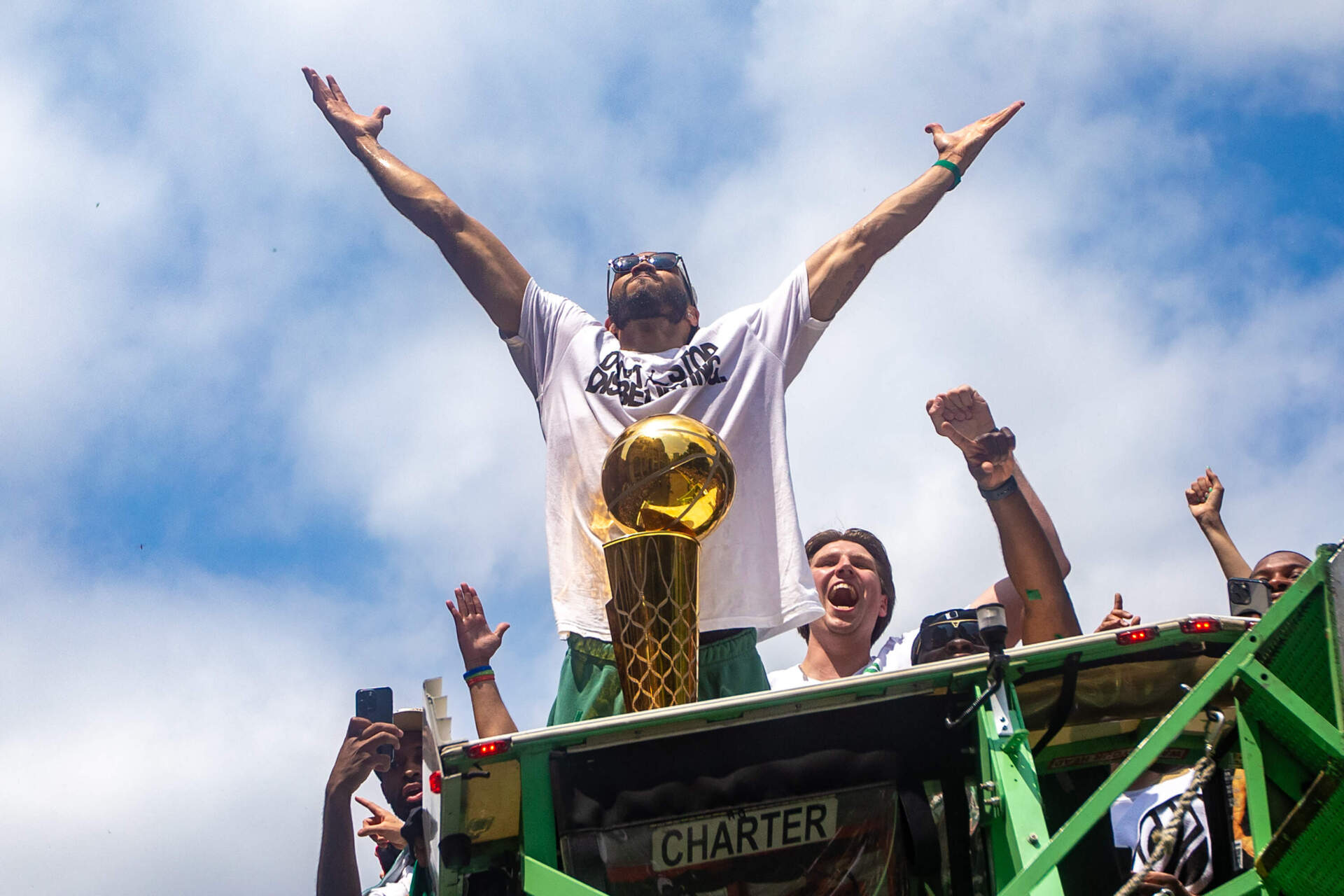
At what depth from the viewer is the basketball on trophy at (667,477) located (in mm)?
4195

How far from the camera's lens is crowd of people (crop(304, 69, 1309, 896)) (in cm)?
465

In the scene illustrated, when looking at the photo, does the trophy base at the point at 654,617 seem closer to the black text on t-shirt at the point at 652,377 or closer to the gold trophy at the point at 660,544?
the gold trophy at the point at 660,544

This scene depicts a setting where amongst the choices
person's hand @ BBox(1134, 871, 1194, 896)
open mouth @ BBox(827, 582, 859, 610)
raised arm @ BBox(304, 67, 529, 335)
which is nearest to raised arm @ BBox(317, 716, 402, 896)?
raised arm @ BBox(304, 67, 529, 335)

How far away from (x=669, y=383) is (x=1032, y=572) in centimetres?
157

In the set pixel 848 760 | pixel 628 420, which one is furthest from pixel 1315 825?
pixel 628 420

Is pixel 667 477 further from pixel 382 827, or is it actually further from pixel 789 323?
pixel 382 827

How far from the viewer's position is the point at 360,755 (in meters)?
5.44

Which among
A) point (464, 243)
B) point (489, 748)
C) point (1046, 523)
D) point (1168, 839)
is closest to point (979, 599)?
point (1046, 523)

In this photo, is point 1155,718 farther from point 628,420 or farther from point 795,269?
point 795,269

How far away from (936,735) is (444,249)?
3.01 m

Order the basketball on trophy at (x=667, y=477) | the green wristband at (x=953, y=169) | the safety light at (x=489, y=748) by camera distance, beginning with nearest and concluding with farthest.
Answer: the safety light at (x=489, y=748)
the basketball on trophy at (x=667, y=477)
the green wristband at (x=953, y=169)

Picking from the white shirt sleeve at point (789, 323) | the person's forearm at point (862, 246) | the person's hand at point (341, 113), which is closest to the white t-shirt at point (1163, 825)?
the white shirt sleeve at point (789, 323)

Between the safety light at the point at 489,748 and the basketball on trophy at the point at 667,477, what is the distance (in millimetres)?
1172

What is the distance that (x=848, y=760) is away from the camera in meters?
3.23
